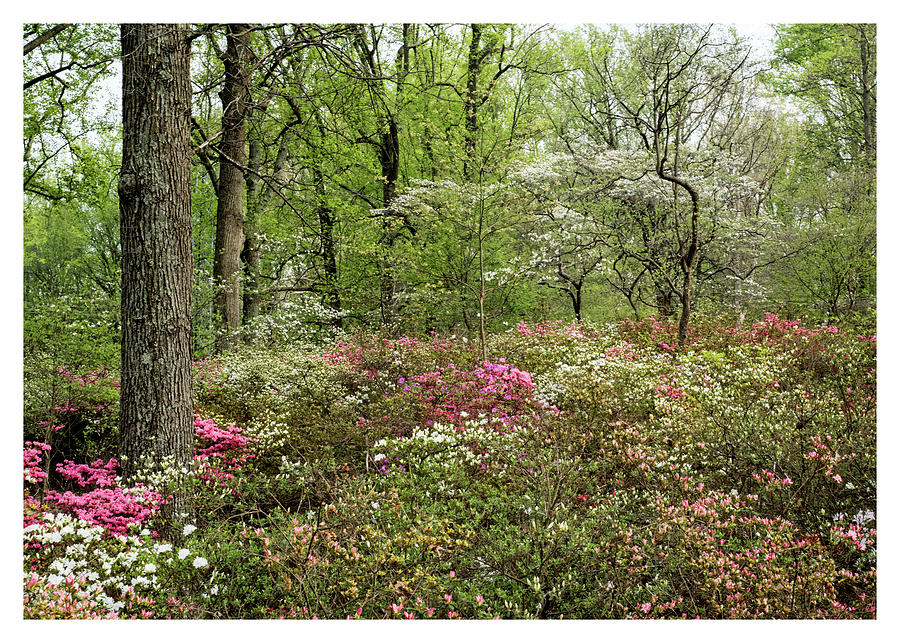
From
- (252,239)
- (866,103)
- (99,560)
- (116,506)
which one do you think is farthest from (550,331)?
(866,103)

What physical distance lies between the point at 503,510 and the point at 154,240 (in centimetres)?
263

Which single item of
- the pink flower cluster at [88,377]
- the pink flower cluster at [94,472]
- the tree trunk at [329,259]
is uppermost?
the tree trunk at [329,259]

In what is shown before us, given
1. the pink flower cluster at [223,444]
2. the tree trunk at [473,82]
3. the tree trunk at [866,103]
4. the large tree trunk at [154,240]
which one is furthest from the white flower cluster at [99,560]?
the tree trunk at [866,103]

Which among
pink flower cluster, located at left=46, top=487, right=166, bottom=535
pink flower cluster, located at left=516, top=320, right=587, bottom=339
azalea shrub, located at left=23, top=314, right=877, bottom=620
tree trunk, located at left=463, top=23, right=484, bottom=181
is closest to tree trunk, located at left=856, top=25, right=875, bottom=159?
tree trunk, located at left=463, top=23, right=484, bottom=181

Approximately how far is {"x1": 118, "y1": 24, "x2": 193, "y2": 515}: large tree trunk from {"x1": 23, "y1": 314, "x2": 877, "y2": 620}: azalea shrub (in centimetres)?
38

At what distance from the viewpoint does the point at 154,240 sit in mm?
3398

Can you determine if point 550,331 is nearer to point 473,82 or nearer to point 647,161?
point 647,161

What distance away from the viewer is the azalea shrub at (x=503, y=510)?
2152 millimetres

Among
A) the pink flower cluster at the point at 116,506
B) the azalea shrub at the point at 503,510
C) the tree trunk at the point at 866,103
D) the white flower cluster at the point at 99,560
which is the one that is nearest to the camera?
the white flower cluster at the point at 99,560

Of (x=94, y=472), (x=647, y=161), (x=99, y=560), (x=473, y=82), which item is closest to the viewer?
(x=99, y=560)

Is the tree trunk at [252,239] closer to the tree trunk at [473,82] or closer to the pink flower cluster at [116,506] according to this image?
the tree trunk at [473,82]

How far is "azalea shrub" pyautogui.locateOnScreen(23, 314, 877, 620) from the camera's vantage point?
215 cm

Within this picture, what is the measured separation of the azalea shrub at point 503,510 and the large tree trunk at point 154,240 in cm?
38

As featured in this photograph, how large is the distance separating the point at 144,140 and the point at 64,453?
112 inches
